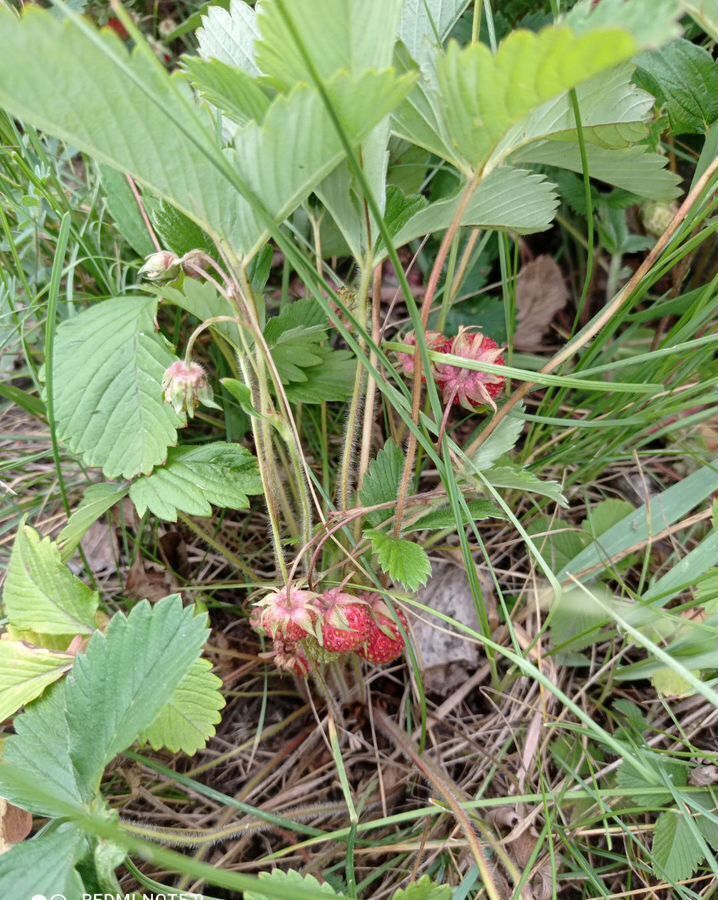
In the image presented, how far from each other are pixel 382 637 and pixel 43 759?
399mm

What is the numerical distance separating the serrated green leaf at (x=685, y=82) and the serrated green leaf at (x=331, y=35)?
51cm

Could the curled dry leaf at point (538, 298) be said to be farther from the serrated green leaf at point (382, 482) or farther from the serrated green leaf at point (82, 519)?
the serrated green leaf at point (82, 519)

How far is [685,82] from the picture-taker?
0.91 m

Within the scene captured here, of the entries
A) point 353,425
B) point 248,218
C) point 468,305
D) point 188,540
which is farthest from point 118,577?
point 468,305

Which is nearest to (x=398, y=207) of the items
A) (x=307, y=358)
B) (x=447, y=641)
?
(x=307, y=358)

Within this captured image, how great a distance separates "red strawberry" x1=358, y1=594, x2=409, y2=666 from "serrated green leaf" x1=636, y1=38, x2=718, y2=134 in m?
0.74

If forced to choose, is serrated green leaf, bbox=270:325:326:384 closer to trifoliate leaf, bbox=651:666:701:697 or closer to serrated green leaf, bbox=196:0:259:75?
serrated green leaf, bbox=196:0:259:75

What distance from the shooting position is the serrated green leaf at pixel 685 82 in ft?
2.94

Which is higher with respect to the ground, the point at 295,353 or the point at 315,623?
the point at 295,353

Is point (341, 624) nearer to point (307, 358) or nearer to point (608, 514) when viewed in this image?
point (307, 358)

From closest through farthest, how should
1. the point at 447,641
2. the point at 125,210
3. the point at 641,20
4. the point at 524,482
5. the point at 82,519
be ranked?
the point at 641,20 < the point at 524,482 < the point at 82,519 < the point at 125,210 < the point at 447,641

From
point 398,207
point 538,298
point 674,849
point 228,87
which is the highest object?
point 228,87

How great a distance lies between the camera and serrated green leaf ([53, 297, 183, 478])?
89 cm

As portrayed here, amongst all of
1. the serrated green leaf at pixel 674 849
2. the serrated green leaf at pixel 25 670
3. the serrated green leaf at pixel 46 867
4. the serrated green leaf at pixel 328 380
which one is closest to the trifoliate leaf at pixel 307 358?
the serrated green leaf at pixel 328 380
